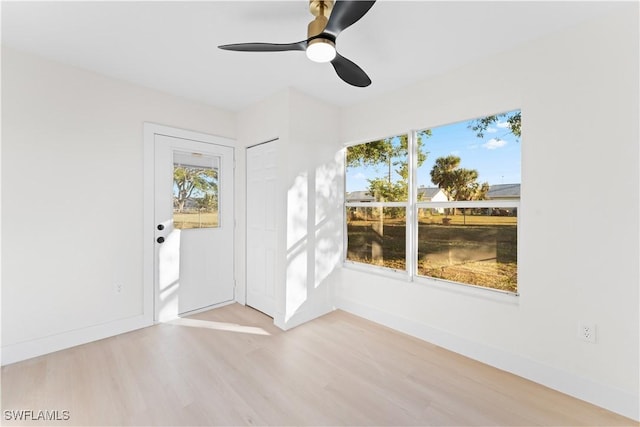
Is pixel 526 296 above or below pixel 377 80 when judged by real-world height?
below

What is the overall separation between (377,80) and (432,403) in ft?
8.79

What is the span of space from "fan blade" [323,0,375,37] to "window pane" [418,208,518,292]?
186cm

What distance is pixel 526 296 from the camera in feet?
6.95

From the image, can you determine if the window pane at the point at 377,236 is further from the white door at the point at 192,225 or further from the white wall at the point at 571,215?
the white door at the point at 192,225

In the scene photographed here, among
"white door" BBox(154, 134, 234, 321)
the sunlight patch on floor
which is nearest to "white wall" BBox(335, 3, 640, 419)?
the sunlight patch on floor

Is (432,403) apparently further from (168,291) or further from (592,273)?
(168,291)

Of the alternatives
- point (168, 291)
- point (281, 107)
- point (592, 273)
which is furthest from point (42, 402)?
point (592, 273)

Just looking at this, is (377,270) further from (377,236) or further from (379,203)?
(379,203)

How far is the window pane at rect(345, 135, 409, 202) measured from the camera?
9.87 feet

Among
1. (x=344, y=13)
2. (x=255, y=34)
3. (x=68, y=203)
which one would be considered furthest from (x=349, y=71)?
(x=68, y=203)

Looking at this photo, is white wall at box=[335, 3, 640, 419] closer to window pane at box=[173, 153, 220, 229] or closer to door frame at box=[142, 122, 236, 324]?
window pane at box=[173, 153, 220, 229]

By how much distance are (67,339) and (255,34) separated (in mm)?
2987

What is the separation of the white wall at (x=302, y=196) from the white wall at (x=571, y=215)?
56.0 inches

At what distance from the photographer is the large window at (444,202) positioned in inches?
91.4
